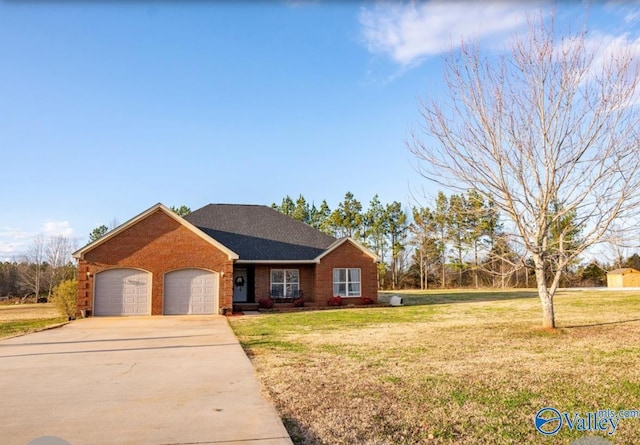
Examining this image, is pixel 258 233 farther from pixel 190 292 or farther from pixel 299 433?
pixel 299 433

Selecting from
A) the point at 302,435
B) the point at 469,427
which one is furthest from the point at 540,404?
the point at 302,435

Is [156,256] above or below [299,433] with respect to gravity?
above

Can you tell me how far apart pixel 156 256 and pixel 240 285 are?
6.26m

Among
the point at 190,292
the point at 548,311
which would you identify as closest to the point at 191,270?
the point at 190,292

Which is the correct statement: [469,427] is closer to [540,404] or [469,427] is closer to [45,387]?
[540,404]

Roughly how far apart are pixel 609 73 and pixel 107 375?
13.5 meters

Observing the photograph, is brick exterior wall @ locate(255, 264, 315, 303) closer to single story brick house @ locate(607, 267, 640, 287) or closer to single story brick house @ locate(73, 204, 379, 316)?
single story brick house @ locate(73, 204, 379, 316)

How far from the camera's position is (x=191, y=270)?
70.4 feet

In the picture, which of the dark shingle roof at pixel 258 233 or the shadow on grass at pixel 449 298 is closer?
the dark shingle roof at pixel 258 233

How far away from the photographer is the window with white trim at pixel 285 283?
24.9 m

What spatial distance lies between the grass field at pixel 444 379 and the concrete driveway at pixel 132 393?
494mm

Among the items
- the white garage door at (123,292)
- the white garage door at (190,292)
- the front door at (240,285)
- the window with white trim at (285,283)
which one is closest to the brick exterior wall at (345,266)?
the window with white trim at (285,283)

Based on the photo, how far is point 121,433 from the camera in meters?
5.08

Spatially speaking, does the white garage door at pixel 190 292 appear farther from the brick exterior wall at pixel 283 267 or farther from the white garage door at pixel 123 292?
the brick exterior wall at pixel 283 267
